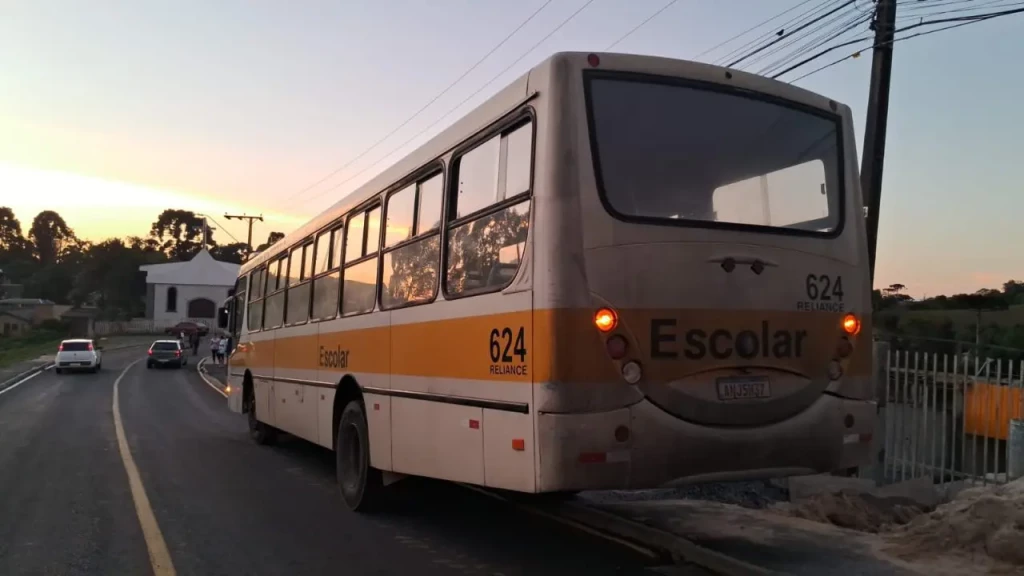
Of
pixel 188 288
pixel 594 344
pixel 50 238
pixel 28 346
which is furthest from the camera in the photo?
pixel 50 238

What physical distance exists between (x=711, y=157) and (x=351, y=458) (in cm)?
476

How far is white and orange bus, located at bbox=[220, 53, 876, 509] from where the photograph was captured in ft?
Result: 17.3

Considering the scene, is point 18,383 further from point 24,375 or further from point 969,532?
point 969,532

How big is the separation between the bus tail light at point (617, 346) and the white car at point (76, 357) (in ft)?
119

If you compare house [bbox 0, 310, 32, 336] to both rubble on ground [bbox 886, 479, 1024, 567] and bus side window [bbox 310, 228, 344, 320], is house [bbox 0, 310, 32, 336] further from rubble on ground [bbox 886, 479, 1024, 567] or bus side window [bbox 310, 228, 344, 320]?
rubble on ground [bbox 886, 479, 1024, 567]

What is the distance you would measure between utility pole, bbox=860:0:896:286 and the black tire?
924 centimetres

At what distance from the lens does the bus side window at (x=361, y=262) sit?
845 cm

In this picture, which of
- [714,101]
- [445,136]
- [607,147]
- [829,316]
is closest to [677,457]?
[829,316]

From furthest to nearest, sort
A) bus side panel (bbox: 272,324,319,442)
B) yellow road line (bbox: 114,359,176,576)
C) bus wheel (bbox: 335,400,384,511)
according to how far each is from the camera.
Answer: bus side panel (bbox: 272,324,319,442)
bus wheel (bbox: 335,400,384,511)
yellow road line (bbox: 114,359,176,576)

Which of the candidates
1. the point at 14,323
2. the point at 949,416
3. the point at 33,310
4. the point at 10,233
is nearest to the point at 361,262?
the point at 949,416

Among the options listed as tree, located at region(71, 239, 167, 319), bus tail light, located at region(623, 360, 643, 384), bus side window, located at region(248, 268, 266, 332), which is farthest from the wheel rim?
tree, located at region(71, 239, 167, 319)

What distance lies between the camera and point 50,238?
14338 cm

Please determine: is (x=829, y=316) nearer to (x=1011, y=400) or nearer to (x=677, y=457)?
(x=677, y=457)

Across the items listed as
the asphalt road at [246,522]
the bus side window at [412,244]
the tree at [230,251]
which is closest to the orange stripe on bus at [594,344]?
the bus side window at [412,244]
